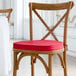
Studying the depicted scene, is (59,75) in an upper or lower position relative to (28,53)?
lower

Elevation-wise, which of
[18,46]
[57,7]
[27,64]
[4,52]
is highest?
[57,7]

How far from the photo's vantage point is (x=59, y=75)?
2.80 meters

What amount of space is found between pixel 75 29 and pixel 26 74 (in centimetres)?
165

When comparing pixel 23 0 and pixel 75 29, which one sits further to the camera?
pixel 23 0

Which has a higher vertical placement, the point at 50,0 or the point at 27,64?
the point at 50,0

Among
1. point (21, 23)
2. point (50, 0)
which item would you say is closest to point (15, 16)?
point (21, 23)

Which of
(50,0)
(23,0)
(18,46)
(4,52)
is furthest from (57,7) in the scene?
(23,0)

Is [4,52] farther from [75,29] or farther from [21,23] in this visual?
[21,23]

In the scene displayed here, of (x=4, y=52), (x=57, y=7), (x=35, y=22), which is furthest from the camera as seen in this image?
(x=35, y=22)

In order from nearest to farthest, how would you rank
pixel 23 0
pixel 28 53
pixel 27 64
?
pixel 28 53 → pixel 27 64 → pixel 23 0

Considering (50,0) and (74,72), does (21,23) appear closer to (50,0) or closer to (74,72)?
(50,0)

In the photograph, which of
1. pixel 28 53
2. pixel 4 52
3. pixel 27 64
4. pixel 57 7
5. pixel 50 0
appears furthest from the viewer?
pixel 50 0

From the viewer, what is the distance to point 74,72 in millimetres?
2975

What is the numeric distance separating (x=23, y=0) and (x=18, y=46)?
4.76m
